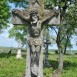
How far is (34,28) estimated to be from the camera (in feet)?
38.7

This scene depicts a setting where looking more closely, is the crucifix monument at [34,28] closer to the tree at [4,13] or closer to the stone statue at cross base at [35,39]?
the stone statue at cross base at [35,39]

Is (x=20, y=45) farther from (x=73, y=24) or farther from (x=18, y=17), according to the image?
(x=18, y=17)

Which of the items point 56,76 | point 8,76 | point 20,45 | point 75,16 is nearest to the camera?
point 8,76

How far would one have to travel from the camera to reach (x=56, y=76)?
82.2 ft

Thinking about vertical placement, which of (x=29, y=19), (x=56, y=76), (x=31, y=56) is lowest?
(x=56, y=76)

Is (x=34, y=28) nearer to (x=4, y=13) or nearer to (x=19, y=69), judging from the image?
(x=19, y=69)

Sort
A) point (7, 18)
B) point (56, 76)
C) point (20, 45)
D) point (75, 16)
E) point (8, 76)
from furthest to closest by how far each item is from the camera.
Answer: point (20, 45) < point (7, 18) < point (75, 16) < point (56, 76) < point (8, 76)

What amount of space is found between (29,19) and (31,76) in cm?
202

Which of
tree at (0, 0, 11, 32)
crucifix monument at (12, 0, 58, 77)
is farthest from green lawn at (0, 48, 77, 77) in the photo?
tree at (0, 0, 11, 32)

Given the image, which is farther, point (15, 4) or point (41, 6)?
point (15, 4)

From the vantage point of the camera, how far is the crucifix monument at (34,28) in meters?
11.8

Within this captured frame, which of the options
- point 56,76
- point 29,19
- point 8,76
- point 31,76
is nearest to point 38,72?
point 31,76

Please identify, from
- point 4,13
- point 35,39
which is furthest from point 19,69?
point 4,13

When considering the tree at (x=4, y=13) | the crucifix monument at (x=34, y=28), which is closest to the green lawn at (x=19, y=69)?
the crucifix monument at (x=34, y=28)
